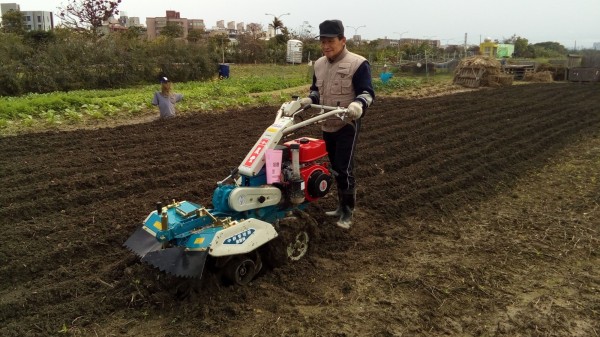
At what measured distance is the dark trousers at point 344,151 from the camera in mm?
4652

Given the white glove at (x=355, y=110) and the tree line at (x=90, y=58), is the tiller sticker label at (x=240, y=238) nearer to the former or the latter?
the white glove at (x=355, y=110)

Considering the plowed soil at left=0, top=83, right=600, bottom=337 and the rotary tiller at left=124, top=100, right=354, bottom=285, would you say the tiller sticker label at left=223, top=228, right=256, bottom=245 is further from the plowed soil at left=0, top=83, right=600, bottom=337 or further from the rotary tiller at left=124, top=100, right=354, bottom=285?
the plowed soil at left=0, top=83, right=600, bottom=337

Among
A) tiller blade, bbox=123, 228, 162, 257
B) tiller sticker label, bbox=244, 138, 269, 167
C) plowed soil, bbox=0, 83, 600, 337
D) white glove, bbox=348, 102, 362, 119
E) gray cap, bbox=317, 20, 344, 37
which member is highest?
gray cap, bbox=317, 20, 344, 37

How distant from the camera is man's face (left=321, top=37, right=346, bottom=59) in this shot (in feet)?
14.4

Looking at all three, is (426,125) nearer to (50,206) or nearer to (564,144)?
(564,144)

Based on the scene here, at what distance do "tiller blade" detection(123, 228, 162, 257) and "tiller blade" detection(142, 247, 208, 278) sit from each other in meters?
0.23

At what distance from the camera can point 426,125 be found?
10.7 metres

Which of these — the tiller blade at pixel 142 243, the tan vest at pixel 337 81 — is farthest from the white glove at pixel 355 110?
the tiller blade at pixel 142 243

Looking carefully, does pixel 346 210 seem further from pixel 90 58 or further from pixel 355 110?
pixel 90 58

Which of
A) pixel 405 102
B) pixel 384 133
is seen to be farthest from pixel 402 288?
pixel 405 102

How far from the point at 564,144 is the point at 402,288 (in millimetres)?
7045

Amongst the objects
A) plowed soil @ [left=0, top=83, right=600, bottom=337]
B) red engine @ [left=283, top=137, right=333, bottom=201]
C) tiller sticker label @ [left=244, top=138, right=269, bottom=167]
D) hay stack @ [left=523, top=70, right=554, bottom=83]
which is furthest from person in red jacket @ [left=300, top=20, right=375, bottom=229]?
hay stack @ [left=523, top=70, right=554, bottom=83]

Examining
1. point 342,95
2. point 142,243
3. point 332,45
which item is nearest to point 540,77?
point 342,95

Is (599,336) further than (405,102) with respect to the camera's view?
No
